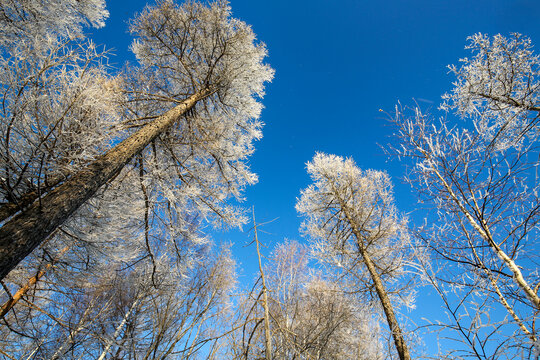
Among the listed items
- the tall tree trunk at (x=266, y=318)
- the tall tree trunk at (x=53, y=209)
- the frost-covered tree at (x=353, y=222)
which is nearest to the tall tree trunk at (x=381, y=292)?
the frost-covered tree at (x=353, y=222)

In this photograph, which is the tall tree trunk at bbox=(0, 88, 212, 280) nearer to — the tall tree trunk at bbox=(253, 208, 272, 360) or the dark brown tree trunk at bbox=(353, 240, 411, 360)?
the tall tree trunk at bbox=(253, 208, 272, 360)

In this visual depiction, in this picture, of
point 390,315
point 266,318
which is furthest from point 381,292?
point 266,318

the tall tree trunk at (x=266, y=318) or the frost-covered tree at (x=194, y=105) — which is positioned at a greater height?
the frost-covered tree at (x=194, y=105)

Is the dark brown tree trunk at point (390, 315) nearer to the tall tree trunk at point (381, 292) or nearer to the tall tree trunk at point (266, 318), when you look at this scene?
the tall tree trunk at point (381, 292)

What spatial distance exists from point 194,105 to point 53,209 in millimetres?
3795

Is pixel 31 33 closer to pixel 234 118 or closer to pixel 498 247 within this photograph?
pixel 234 118

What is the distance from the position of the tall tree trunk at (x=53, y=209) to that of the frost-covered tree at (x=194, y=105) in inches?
39.1

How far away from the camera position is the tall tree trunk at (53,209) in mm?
1869

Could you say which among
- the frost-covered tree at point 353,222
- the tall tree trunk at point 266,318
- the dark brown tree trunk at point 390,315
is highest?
the frost-covered tree at point 353,222

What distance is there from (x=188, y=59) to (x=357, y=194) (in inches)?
238

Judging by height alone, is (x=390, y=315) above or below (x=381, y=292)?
below

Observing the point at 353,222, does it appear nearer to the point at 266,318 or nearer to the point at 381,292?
the point at 381,292

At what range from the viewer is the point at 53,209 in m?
2.17

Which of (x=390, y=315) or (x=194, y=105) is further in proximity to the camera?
(x=194, y=105)
